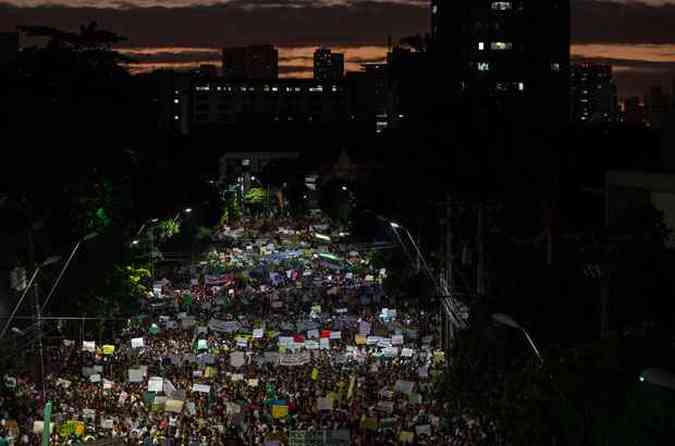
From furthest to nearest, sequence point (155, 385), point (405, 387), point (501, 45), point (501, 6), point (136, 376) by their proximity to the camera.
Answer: point (501, 6), point (501, 45), point (136, 376), point (155, 385), point (405, 387)

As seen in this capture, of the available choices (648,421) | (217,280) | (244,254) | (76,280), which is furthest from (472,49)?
(648,421)

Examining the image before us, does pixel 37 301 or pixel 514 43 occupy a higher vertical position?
pixel 514 43

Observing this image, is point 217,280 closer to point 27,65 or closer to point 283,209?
point 27,65

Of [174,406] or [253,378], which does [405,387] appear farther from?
[174,406]

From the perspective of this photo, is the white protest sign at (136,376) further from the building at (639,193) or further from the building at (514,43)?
the building at (514,43)

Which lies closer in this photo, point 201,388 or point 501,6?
point 201,388

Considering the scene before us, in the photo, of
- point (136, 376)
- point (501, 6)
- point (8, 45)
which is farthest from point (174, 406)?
point (501, 6)
